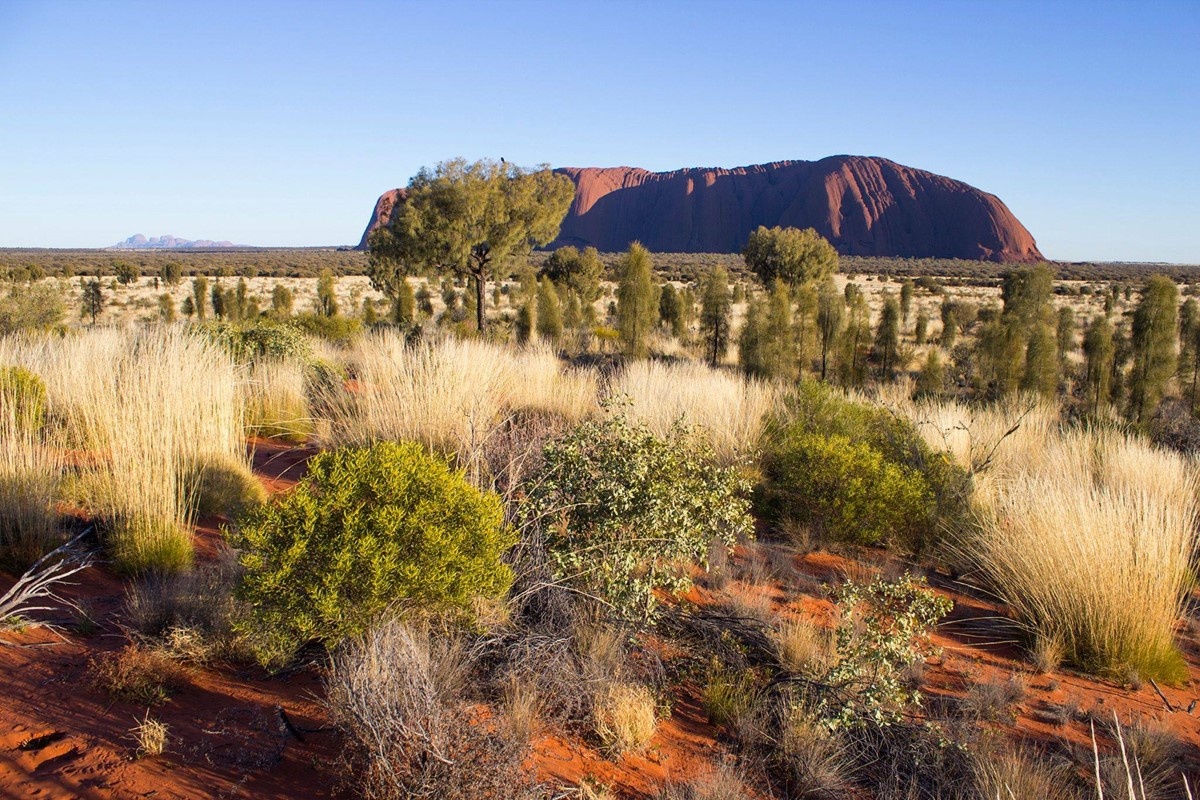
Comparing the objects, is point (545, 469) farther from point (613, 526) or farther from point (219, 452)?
point (219, 452)

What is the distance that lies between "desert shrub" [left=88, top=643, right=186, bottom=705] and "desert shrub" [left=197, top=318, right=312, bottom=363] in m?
5.85

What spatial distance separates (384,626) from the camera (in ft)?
9.49

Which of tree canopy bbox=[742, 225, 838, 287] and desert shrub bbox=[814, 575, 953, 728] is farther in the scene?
tree canopy bbox=[742, 225, 838, 287]

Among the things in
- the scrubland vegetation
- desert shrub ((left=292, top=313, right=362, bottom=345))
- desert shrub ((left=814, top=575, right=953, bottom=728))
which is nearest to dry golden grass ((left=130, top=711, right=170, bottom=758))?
the scrubland vegetation

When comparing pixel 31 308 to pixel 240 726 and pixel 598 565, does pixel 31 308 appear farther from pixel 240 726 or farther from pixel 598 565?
pixel 598 565

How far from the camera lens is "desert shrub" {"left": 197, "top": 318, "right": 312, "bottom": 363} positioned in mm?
8836

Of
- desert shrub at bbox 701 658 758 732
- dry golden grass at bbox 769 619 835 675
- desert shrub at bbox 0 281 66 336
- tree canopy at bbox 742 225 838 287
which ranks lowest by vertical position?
desert shrub at bbox 701 658 758 732

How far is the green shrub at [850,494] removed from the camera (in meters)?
5.68

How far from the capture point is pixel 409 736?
2.46m

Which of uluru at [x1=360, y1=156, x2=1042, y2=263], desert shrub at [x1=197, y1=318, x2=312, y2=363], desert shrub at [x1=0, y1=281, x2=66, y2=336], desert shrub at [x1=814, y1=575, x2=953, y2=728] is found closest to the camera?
desert shrub at [x1=814, y1=575, x2=953, y2=728]

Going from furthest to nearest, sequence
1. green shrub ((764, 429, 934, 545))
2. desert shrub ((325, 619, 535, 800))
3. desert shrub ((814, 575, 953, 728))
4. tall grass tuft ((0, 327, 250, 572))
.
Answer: green shrub ((764, 429, 934, 545))
tall grass tuft ((0, 327, 250, 572))
desert shrub ((814, 575, 953, 728))
desert shrub ((325, 619, 535, 800))

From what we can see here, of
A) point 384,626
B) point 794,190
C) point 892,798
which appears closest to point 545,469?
point 384,626

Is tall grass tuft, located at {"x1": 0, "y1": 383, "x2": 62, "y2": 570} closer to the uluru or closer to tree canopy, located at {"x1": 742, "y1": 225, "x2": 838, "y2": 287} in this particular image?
tree canopy, located at {"x1": 742, "y1": 225, "x2": 838, "y2": 287}

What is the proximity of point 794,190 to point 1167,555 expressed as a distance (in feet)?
394
